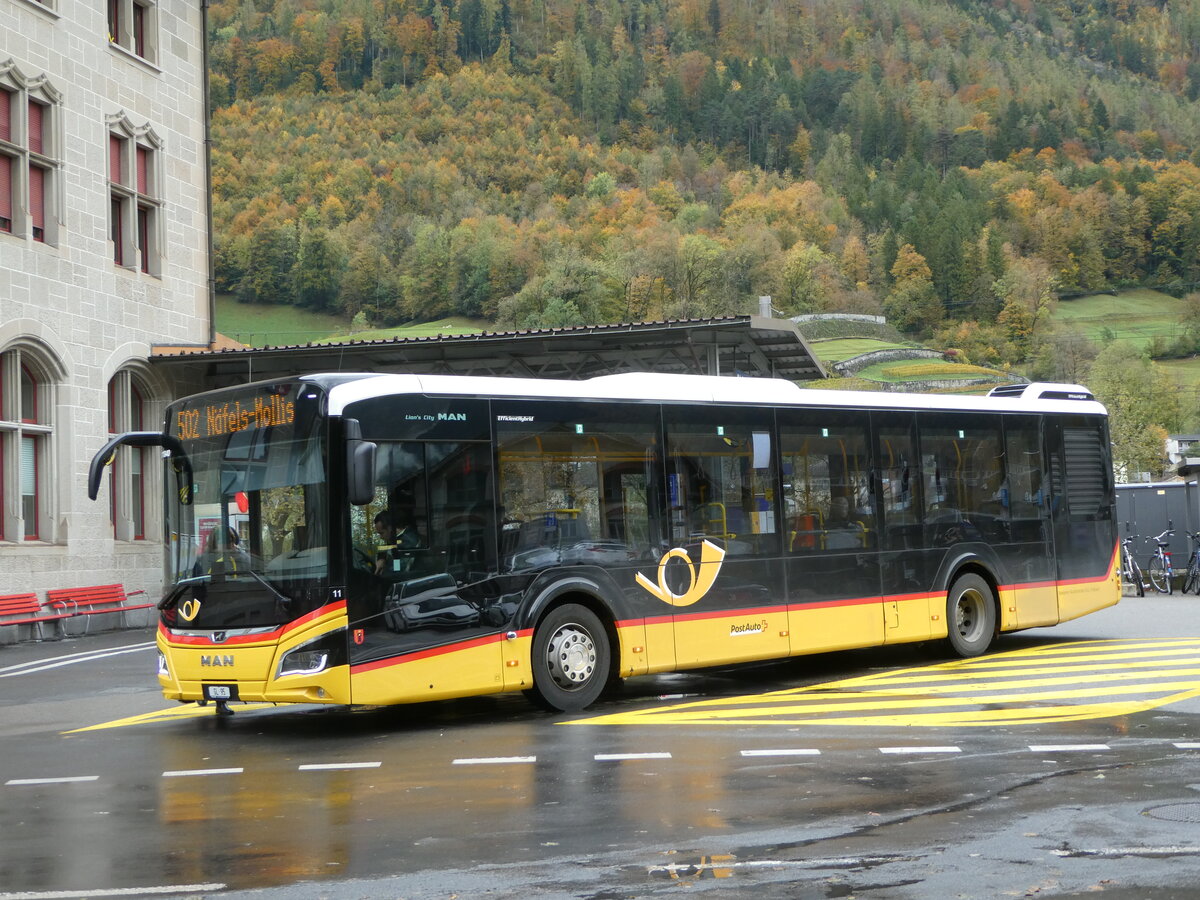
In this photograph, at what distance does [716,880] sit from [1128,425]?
96044mm

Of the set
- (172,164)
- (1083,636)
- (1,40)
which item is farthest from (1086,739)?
(172,164)

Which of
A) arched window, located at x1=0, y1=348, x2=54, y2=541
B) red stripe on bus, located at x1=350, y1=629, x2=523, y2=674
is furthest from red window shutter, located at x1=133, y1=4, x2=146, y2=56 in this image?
red stripe on bus, located at x1=350, y1=629, x2=523, y2=674

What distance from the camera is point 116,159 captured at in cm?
2919

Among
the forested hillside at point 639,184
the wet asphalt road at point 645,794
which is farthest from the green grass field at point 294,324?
the wet asphalt road at point 645,794

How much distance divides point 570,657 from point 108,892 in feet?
21.5

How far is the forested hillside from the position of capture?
12738cm

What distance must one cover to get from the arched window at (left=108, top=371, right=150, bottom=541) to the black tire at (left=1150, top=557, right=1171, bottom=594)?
2010 cm

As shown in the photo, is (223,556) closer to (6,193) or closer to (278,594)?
(278,594)

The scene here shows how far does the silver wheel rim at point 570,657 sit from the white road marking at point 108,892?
617 cm

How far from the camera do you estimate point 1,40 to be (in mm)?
25422

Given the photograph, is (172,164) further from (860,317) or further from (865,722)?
(860,317)

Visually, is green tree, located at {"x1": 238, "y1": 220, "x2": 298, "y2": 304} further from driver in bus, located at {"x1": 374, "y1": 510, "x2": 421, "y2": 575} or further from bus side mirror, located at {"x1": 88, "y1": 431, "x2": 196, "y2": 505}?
driver in bus, located at {"x1": 374, "y1": 510, "x2": 421, "y2": 575}

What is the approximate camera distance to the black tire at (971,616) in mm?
16406

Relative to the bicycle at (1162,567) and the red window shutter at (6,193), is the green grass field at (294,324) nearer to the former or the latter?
the red window shutter at (6,193)
